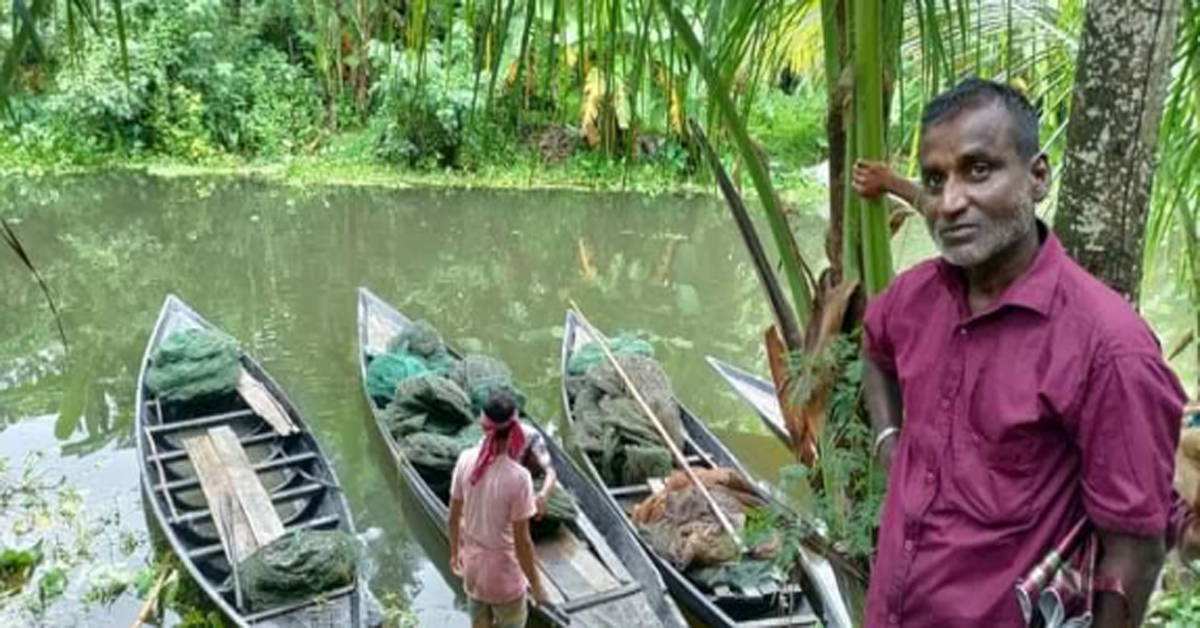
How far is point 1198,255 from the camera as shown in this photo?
2697mm

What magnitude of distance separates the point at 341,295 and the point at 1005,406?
9462 mm

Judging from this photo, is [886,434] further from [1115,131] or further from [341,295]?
[341,295]

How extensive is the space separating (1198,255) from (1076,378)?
1910 millimetres

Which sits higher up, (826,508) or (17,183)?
(826,508)

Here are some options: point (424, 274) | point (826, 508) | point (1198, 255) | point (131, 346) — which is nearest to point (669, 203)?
point (424, 274)

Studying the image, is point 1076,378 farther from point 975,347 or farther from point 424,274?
point 424,274

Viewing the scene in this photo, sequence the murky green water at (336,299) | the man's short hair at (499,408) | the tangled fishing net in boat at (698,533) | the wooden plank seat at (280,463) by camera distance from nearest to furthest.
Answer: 1. the man's short hair at (499,408)
2. the tangled fishing net in boat at (698,533)
3. the wooden plank seat at (280,463)
4. the murky green water at (336,299)

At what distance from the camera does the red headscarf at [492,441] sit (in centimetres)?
358

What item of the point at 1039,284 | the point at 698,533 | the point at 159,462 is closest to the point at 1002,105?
the point at 1039,284

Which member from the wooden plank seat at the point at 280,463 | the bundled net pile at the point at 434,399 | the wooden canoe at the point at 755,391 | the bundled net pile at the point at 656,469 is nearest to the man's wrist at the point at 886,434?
the bundled net pile at the point at 656,469

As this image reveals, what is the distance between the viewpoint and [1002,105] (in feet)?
3.99

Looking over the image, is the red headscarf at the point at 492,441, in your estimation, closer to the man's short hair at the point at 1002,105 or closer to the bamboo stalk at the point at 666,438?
the bamboo stalk at the point at 666,438

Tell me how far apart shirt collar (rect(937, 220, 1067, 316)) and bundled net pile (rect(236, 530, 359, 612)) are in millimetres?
3542

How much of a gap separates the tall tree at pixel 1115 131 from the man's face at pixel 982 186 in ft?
0.49
